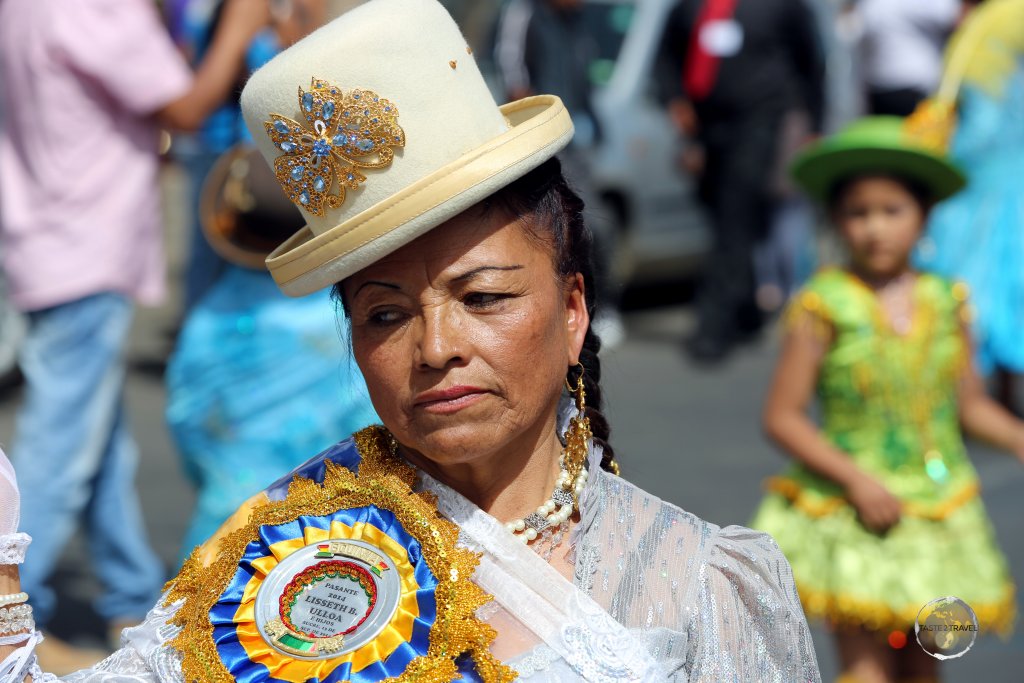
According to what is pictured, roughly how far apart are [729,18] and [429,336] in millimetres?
7425

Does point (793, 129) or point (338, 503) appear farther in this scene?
point (793, 129)

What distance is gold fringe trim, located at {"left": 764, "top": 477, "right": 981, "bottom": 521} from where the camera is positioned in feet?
13.3

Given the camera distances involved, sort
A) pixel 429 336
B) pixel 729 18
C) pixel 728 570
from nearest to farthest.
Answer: pixel 429 336, pixel 728 570, pixel 729 18

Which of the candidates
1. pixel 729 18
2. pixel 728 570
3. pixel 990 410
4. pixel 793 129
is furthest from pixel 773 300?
pixel 728 570

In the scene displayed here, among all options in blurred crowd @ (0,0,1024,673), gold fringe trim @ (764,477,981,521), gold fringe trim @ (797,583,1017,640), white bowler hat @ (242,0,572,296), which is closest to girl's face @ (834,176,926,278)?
gold fringe trim @ (764,477,981,521)

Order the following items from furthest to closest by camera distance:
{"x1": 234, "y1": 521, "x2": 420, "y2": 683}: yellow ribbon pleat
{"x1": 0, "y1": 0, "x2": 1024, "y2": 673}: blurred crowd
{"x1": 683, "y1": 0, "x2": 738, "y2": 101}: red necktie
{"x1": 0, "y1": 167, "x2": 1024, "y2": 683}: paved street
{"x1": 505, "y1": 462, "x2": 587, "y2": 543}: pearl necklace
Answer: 1. {"x1": 683, "y1": 0, "x2": 738, "y2": 101}: red necktie
2. {"x1": 0, "y1": 167, "x2": 1024, "y2": 683}: paved street
3. {"x1": 0, "y1": 0, "x2": 1024, "y2": 673}: blurred crowd
4. {"x1": 505, "y1": 462, "x2": 587, "y2": 543}: pearl necklace
5. {"x1": 234, "y1": 521, "x2": 420, "y2": 683}: yellow ribbon pleat

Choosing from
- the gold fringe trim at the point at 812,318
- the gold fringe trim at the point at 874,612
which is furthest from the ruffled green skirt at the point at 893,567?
the gold fringe trim at the point at 812,318

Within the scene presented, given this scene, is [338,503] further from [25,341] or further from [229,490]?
[25,341]

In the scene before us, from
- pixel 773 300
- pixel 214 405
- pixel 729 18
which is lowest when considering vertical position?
pixel 773 300

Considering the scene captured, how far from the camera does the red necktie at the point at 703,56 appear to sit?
29.6ft

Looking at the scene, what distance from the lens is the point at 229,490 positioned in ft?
14.2

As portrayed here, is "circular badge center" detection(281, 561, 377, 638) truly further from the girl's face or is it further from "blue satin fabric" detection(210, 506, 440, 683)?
the girl's face

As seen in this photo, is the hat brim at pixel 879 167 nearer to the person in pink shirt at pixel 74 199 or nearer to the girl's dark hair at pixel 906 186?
the girl's dark hair at pixel 906 186

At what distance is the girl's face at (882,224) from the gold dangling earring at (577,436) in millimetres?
2104
